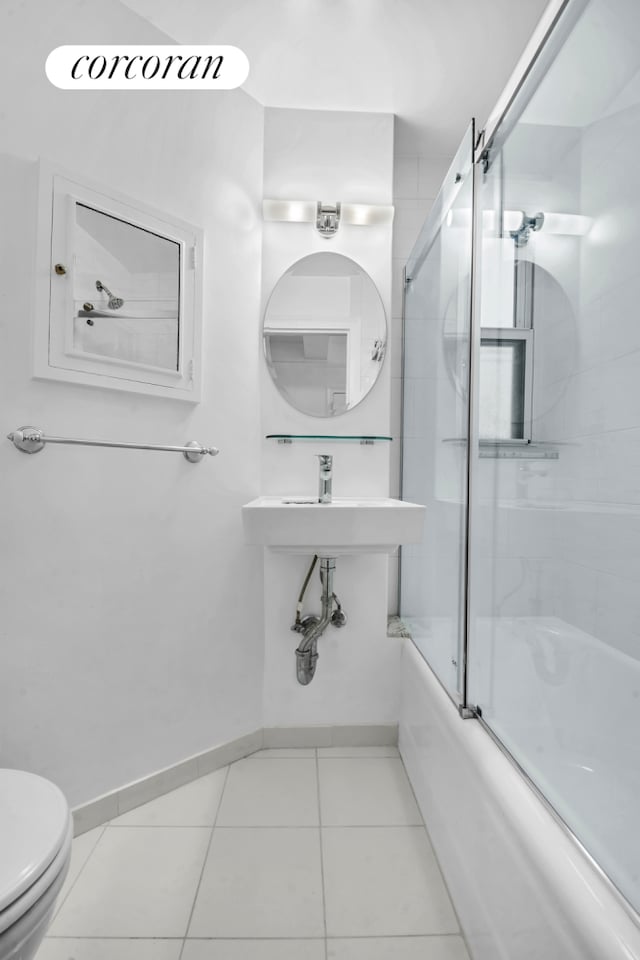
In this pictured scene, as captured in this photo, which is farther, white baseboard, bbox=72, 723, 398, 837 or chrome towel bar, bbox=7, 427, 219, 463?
white baseboard, bbox=72, 723, 398, 837

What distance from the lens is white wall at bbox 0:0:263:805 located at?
130cm

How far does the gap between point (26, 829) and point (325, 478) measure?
47.7 inches

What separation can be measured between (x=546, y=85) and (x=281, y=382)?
1.18 metres

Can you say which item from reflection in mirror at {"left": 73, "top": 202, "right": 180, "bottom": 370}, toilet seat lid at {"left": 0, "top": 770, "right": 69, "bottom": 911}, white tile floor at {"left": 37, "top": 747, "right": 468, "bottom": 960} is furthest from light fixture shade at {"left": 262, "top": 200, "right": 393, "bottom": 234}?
white tile floor at {"left": 37, "top": 747, "right": 468, "bottom": 960}

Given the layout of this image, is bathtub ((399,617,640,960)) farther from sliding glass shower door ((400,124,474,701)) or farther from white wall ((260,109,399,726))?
Result: white wall ((260,109,399,726))

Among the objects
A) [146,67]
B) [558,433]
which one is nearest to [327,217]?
[146,67]

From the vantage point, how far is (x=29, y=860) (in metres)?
0.77

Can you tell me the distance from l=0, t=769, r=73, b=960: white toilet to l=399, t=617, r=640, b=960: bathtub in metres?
0.71

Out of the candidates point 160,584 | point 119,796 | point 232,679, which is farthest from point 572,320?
point 119,796

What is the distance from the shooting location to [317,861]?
132 cm

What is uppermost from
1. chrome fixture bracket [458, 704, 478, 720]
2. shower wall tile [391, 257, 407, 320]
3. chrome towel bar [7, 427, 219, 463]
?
shower wall tile [391, 257, 407, 320]

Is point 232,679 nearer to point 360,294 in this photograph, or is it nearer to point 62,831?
point 62,831

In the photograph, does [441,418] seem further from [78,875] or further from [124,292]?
[78,875]

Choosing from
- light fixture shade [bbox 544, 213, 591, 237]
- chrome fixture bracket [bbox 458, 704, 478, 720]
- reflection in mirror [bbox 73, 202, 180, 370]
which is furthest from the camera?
reflection in mirror [bbox 73, 202, 180, 370]
